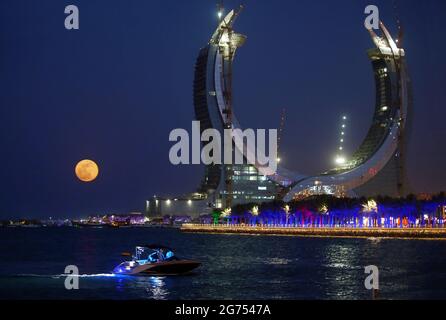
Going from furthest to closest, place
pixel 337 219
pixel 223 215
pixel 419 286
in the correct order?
pixel 223 215, pixel 337 219, pixel 419 286

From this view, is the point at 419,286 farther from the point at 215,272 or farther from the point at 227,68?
the point at 227,68

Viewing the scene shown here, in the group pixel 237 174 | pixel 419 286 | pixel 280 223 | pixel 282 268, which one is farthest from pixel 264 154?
pixel 419 286

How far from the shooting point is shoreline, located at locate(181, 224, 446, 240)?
74.1 meters

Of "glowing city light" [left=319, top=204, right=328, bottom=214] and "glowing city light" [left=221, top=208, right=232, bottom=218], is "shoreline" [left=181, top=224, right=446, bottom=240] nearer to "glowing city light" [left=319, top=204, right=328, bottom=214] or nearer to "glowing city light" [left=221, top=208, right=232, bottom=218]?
"glowing city light" [left=221, top=208, right=232, bottom=218]

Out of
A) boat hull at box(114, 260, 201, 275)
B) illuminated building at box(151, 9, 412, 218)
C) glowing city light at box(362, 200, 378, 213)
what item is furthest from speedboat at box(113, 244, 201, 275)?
illuminated building at box(151, 9, 412, 218)

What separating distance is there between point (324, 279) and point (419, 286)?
4.93m

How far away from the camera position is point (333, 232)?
278ft

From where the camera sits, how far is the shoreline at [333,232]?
74.1m

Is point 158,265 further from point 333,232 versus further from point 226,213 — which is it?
point 226,213

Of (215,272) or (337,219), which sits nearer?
(215,272)

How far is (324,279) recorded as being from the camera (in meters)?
33.0

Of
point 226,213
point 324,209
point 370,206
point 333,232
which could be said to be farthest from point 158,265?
point 226,213
